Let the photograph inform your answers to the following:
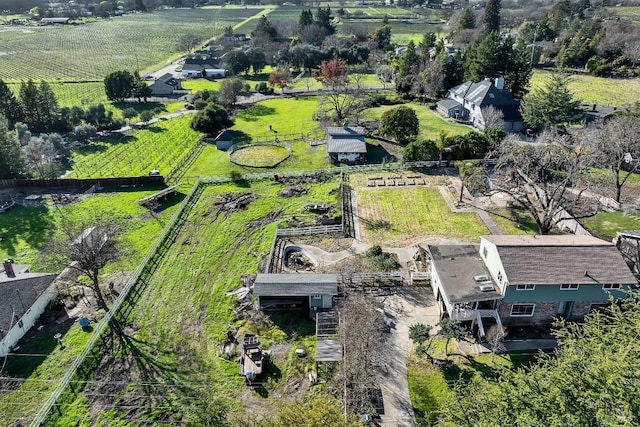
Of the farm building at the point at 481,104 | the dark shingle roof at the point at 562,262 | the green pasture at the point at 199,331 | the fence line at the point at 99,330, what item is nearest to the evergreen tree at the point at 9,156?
the fence line at the point at 99,330

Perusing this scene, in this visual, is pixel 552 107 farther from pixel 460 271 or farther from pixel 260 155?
pixel 460 271

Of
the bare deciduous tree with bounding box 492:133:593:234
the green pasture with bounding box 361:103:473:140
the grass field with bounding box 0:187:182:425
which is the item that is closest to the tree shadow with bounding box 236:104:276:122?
the green pasture with bounding box 361:103:473:140

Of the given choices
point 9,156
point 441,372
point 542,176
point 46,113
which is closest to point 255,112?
point 46,113

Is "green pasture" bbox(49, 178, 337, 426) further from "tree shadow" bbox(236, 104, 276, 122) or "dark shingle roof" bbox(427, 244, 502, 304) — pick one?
"tree shadow" bbox(236, 104, 276, 122)

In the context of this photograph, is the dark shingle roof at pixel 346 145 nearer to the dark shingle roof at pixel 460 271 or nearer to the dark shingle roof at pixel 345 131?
the dark shingle roof at pixel 345 131

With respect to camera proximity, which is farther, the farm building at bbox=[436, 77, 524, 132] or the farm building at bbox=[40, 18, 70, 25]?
the farm building at bbox=[40, 18, 70, 25]

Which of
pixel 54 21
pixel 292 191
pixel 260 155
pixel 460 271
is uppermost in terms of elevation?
pixel 54 21

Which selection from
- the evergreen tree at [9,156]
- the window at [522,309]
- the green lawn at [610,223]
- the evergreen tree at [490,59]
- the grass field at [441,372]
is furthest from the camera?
the evergreen tree at [490,59]
